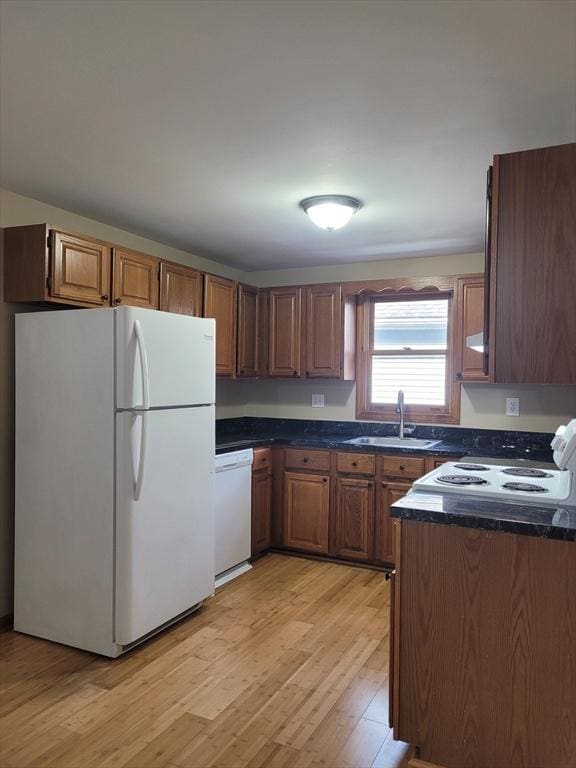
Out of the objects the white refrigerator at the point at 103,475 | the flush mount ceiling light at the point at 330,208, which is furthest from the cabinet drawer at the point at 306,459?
the flush mount ceiling light at the point at 330,208

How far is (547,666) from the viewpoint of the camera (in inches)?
70.2

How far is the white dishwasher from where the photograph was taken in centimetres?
370

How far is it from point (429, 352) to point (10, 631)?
133 inches

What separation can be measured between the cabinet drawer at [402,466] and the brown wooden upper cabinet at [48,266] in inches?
87.8

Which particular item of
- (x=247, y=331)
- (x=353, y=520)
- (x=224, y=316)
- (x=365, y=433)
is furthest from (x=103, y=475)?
(x=365, y=433)

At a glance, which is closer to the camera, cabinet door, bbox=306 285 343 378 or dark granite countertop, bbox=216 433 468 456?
dark granite countertop, bbox=216 433 468 456

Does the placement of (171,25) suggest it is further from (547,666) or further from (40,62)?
(547,666)

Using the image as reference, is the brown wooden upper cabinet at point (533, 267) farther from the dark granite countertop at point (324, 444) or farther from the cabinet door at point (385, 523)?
the cabinet door at point (385, 523)

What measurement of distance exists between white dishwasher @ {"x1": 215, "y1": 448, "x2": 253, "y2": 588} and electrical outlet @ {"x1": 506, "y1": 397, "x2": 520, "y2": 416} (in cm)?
191

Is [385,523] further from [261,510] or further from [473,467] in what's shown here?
[473,467]

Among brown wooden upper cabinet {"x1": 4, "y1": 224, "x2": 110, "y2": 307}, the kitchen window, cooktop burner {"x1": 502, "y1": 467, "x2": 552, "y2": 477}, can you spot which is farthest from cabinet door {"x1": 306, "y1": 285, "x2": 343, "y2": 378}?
cooktop burner {"x1": 502, "y1": 467, "x2": 552, "y2": 477}

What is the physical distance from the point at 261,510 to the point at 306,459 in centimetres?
51

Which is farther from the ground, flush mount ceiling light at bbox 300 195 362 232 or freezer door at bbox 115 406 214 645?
flush mount ceiling light at bbox 300 195 362 232

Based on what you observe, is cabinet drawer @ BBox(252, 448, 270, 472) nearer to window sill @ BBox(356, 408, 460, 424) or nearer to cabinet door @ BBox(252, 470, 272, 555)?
cabinet door @ BBox(252, 470, 272, 555)
